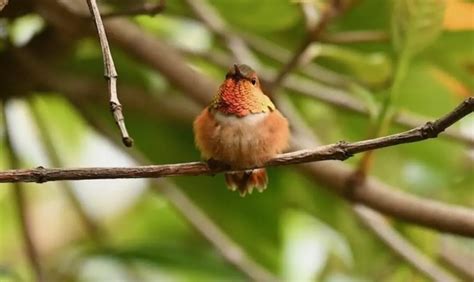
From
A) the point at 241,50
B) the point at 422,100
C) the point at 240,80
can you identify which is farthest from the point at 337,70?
the point at 240,80

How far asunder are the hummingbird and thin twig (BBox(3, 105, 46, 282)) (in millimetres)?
531

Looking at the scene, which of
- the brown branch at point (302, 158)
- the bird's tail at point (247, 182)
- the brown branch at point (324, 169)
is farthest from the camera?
the brown branch at point (324, 169)

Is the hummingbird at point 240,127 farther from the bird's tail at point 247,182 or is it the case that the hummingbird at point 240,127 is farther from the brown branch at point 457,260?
the brown branch at point 457,260

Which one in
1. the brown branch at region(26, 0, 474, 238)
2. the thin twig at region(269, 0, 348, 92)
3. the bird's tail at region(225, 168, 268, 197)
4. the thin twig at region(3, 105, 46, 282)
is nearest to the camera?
the bird's tail at region(225, 168, 268, 197)

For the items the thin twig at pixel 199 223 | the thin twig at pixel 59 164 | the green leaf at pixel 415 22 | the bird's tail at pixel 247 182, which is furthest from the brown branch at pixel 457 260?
the bird's tail at pixel 247 182

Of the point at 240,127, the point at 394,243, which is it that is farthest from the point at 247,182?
the point at 394,243

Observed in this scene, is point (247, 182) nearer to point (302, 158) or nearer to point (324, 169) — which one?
point (302, 158)

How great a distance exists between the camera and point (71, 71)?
126cm

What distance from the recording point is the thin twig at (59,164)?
48.8 inches

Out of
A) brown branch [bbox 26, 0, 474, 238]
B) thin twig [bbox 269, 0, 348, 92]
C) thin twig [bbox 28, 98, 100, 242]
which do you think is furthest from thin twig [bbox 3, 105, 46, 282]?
thin twig [bbox 269, 0, 348, 92]

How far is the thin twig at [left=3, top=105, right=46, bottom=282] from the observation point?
1062 millimetres

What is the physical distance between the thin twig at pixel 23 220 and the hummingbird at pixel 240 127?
531mm

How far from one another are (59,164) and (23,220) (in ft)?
0.43

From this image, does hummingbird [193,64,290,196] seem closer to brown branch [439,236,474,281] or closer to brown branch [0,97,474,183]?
brown branch [0,97,474,183]
